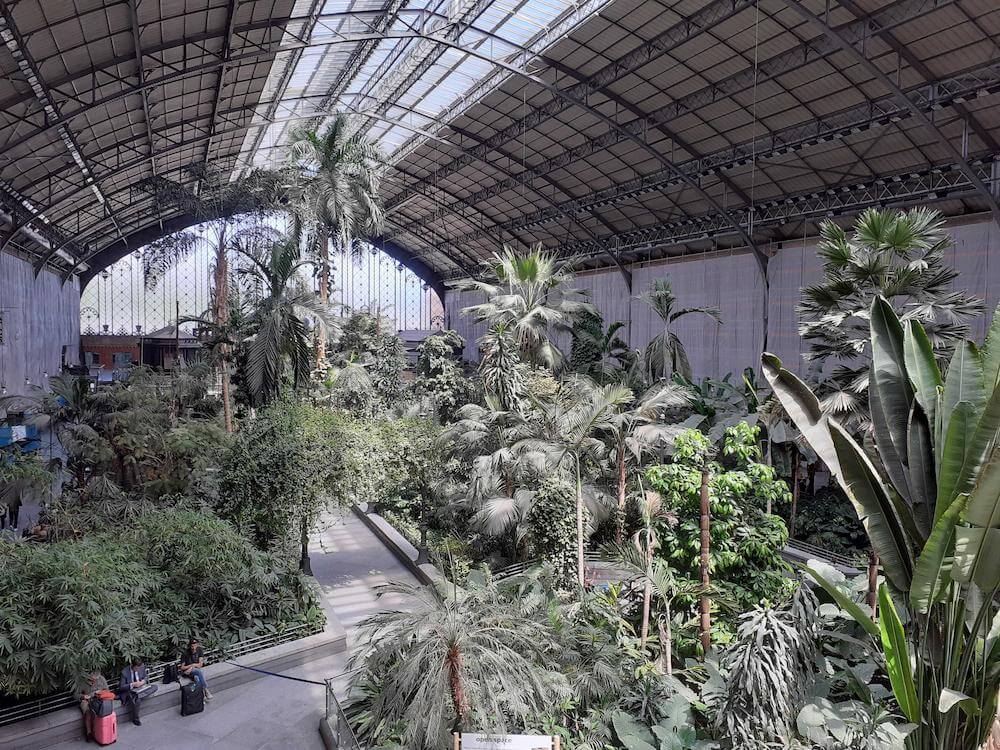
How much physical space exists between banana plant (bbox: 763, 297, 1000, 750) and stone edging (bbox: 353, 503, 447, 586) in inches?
322

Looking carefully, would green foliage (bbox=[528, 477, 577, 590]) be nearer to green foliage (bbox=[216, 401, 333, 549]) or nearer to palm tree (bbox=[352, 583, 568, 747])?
green foliage (bbox=[216, 401, 333, 549])

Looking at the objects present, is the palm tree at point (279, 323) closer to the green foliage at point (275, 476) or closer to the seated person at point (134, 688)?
the green foliage at point (275, 476)

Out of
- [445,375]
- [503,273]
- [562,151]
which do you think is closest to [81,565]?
[503,273]

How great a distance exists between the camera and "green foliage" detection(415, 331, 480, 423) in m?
18.5

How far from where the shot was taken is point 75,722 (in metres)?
7.57

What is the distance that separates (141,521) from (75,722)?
105 inches

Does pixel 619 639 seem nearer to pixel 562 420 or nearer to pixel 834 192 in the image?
pixel 562 420

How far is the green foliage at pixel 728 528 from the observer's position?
7.41 m

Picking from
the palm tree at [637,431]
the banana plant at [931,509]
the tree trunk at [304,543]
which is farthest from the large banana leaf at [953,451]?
the tree trunk at [304,543]

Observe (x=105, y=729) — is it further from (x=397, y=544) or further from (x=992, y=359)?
(x=992, y=359)

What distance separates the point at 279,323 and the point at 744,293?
18.3 meters

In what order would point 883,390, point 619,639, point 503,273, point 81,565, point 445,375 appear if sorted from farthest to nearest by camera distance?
point 445,375 < point 503,273 < point 81,565 < point 619,639 < point 883,390

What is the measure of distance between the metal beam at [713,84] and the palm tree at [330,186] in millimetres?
7634

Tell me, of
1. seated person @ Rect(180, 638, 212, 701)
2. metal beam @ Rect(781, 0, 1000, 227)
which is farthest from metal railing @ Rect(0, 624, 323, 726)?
metal beam @ Rect(781, 0, 1000, 227)
